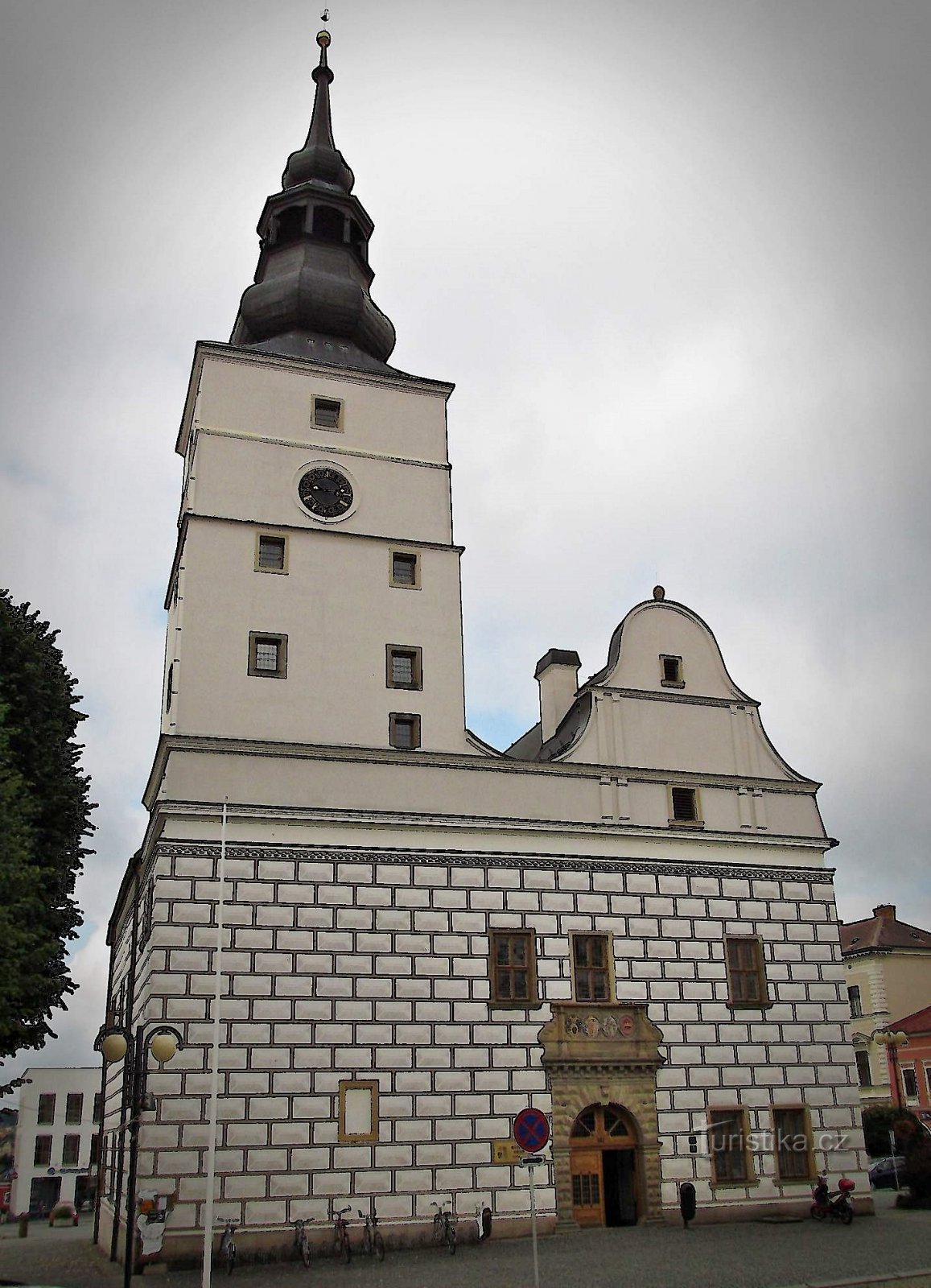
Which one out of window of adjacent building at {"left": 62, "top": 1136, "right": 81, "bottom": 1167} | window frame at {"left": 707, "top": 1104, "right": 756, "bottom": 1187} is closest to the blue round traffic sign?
window frame at {"left": 707, "top": 1104, "right": 756, "bottom": 1187}

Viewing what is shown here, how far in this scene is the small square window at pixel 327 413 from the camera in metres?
26.8

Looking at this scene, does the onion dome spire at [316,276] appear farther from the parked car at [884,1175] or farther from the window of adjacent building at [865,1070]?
the window of adjacent building at [865,1070]

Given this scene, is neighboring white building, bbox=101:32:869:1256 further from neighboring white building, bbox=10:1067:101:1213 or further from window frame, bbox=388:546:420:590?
neighboring white building, bbox=10:1067:101:1213

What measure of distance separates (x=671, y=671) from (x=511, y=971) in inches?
304

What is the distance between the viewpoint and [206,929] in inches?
837

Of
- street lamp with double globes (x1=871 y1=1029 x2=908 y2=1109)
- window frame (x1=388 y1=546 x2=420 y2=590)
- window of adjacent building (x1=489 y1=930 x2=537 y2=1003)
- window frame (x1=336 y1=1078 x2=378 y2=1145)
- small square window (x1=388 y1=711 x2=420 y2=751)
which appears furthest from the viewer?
street lamp with double globes (x1=871 y1=1029 x2=908 y2=1109)

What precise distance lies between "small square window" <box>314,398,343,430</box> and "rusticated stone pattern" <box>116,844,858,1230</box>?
9772 millimetres

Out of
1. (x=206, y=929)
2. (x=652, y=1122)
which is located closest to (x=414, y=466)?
(x=206, y=929)

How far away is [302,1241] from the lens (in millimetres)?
19859

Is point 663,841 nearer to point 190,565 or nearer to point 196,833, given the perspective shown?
point 196,833

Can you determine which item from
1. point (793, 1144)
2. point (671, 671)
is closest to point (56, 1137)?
point (793, 1144)

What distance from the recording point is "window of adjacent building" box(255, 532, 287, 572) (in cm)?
2505

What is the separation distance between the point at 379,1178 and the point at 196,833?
22.3 ft

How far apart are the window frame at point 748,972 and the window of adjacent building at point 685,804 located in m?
2.55
